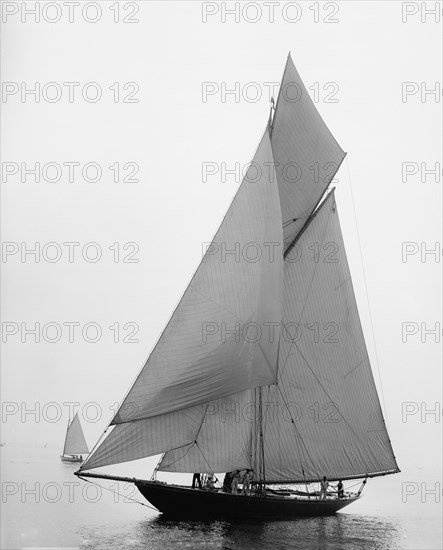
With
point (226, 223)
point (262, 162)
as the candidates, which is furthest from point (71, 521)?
point (262, 162)

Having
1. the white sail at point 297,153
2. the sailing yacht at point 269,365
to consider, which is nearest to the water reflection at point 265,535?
the sailing yacht at point 269,365

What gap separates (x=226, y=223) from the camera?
39250mm

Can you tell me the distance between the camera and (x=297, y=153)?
46938 mm

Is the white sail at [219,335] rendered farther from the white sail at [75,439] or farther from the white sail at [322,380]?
the white sail at [75,439]

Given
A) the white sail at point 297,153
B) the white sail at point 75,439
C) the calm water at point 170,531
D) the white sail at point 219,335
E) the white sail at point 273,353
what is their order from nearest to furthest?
1. the calm water at point 170,531
2. the white sail at point 219,335
3. the white sail at point 273,353
4. the white sail at point 297,153
5. the white sail at point 75,439

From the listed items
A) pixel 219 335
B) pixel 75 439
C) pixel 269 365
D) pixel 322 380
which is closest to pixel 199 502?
pixel 269 365

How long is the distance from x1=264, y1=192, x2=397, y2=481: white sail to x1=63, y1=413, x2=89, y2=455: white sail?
245ft

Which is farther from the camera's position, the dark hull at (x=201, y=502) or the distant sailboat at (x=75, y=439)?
the distant sailboat at (x=75, y=439)

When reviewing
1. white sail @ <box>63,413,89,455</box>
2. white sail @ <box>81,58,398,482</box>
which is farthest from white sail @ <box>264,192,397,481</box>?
white sail @ <box>63,413,89,455</box>

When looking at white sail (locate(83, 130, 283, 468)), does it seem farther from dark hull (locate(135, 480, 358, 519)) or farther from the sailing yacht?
dark hull (locate(135, 480, 358, 519))

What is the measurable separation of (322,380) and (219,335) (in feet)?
37.7

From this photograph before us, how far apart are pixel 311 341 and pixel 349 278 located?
200 inches

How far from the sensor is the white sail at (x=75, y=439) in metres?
115

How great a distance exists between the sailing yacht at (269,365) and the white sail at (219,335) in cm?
5
